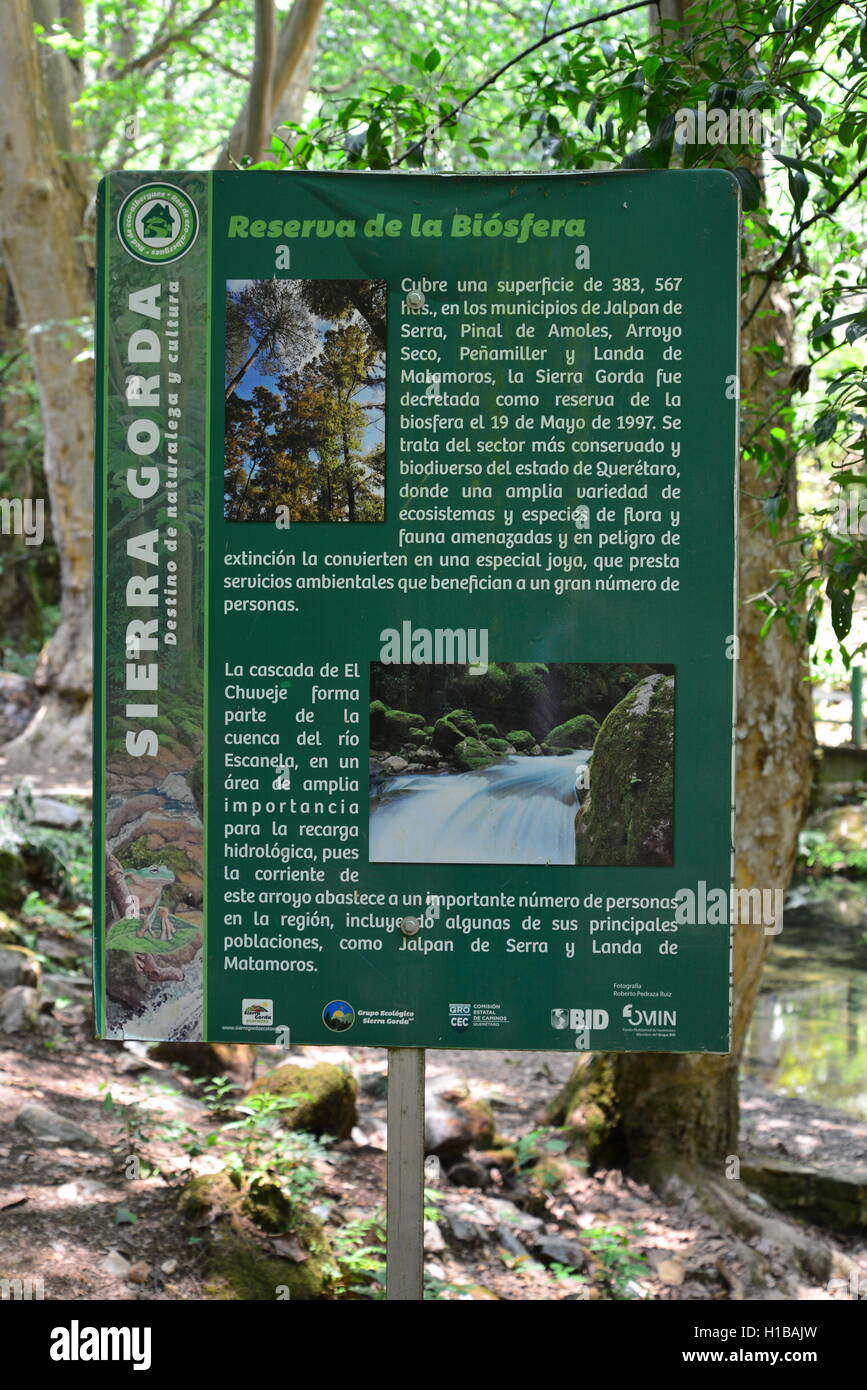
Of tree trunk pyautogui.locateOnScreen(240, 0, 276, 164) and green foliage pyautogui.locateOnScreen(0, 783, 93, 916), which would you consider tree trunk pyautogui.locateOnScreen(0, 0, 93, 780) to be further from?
green foliage pyautogui.locateOnScreen(0, 783, 93, 916)

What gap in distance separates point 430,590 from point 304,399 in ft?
1.76

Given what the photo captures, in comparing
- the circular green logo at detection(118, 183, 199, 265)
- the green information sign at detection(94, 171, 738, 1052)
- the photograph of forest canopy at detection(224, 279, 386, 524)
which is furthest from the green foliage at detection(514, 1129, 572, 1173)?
the circular green logo at detection(118, 183, 199, 265)

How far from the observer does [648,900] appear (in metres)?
2.57

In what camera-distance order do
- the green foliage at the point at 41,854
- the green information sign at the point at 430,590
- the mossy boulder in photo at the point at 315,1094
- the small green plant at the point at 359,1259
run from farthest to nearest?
the green foliage at the point at 41,854 → the mossy boulder in photo at the point at 315,1094 → the small green plant at the point at 359,1259 → the green information sign at the point at 430,590

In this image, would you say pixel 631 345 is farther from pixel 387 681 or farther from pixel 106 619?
pixel 106 619

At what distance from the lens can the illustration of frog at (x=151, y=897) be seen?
8.63 feet

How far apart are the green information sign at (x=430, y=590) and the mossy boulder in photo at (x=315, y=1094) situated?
232 cm

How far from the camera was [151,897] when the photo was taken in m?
2.63

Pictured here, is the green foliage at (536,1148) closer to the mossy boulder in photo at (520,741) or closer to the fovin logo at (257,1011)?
the fovin logo at (257,1011)

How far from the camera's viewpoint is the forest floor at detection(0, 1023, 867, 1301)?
3.52 meters

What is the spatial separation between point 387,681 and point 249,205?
1154 millimetres

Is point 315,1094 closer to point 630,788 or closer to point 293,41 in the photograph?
point 630,788

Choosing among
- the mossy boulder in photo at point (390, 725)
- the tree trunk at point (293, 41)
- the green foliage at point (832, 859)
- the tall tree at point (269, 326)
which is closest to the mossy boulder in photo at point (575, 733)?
the mossy boulder in photo at point (390, 725)

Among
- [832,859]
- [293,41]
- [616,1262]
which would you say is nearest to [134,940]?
[616,1262]
